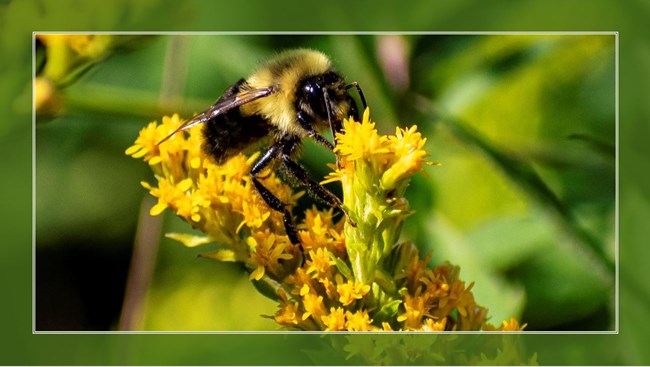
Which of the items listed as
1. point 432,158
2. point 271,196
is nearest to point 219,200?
point 271,196

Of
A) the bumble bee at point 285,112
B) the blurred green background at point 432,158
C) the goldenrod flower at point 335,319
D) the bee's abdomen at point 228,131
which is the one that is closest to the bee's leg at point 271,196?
the bumble bee at point 285,112

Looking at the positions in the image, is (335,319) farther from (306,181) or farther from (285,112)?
(285,112)

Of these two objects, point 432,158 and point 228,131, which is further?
point 432,158

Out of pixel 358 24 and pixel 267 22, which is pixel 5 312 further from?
pixel 358 24

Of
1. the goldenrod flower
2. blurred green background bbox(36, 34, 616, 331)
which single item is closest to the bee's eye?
blurred green background bbox(36, 34, 616, 331)

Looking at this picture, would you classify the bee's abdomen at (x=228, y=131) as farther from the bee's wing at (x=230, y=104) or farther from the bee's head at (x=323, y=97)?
the bee's head at (x=323, y=97)
